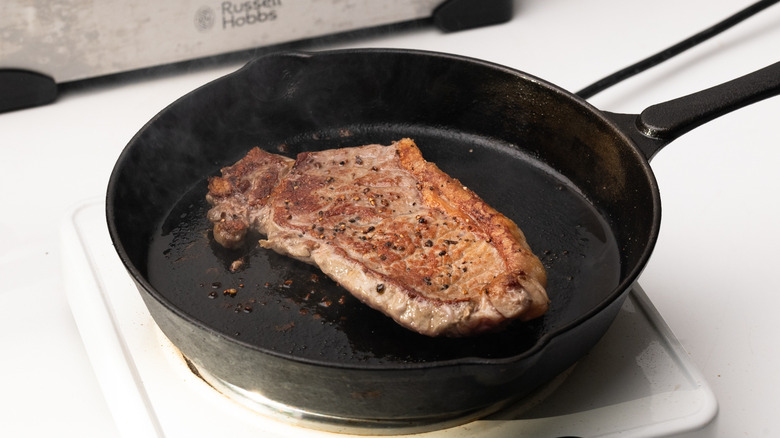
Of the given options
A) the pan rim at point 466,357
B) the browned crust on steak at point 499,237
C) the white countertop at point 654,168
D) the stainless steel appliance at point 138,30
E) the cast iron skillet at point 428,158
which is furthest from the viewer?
the stainless steel appliance at point 138,30

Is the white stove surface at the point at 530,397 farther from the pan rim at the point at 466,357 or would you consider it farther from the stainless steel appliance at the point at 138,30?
the stainless steel appliance at the point at 138,30

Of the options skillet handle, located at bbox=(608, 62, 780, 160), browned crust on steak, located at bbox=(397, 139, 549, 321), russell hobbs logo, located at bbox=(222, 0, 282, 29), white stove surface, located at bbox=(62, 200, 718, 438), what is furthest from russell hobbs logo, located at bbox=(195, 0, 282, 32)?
skillet handle, located at bbox=(608, 62, 780, 160)

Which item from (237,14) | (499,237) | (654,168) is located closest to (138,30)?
(237,14)

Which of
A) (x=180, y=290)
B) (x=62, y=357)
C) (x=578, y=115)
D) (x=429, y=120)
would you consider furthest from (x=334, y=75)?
(x=62, y=357)

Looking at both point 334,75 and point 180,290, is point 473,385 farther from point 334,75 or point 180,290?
point 334,75

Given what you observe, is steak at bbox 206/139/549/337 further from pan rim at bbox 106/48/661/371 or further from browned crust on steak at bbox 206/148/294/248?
pan rim at bbox 106/48/661/371

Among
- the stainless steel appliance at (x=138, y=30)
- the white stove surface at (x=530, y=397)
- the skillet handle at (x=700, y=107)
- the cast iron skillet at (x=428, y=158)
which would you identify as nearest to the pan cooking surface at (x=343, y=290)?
the cast iron skillet at (x=428, y=158)

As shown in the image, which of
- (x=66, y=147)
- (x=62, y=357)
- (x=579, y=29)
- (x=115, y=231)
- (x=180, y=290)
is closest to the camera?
(x=115, y=231)
